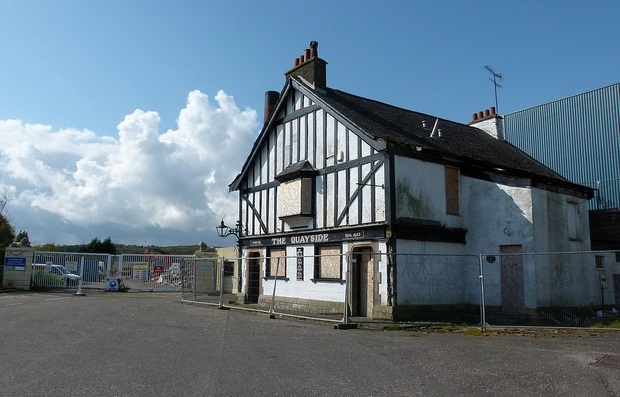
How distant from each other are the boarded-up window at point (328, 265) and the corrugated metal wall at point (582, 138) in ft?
53.2

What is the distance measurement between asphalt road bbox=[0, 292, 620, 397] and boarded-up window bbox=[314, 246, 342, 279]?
12.4 feet

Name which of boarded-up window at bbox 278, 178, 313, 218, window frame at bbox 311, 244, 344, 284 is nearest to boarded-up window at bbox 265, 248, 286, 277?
boarded-up window at bbox 278, 178, 313, 218

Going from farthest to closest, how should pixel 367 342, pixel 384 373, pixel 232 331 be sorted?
pixel 232 331 < pixel 367 342 < pixel 384 373

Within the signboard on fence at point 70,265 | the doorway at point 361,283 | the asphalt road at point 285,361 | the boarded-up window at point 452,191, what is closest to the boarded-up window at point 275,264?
the doorway at point 361,283

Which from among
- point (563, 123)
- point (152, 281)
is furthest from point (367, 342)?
point (563, 123)

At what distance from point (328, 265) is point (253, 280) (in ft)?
17.3

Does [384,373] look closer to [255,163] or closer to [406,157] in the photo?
[406,157]

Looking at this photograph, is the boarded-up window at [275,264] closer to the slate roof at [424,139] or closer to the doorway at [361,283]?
the doorway at [361,283]

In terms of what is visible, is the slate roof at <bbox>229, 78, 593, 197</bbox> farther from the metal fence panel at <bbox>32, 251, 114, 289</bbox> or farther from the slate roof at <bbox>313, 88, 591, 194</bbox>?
the metal fence panel at <bbox>32, 251, 114, 289</bbox>

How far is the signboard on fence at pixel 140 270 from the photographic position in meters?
26.4

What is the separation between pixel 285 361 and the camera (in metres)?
8.01

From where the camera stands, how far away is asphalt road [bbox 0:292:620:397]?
636 centimetres

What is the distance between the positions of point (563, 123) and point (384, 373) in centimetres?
2478

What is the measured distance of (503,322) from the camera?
46.8ft
